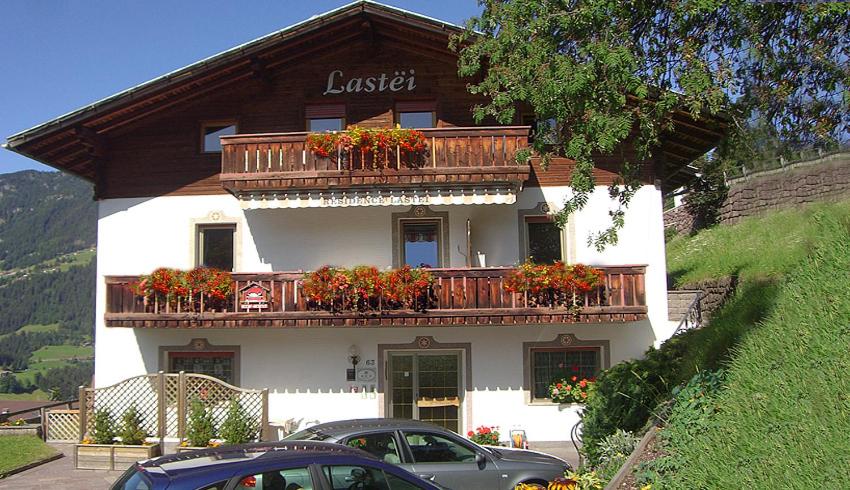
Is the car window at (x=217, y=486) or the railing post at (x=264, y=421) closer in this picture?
the car window at (x=217, y=486)

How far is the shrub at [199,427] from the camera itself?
16.1 m

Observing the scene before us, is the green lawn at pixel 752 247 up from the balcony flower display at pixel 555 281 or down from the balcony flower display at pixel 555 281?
up

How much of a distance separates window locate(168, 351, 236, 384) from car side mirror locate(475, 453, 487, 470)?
9.15m

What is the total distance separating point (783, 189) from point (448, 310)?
10580 millimetres

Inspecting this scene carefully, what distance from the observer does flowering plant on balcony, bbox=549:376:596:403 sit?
18.2 meters

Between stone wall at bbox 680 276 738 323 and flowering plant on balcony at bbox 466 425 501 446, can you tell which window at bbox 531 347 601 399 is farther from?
stone wall at bbox 680 276 738 323

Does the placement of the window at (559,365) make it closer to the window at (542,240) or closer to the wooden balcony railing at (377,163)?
the window at (542,240)

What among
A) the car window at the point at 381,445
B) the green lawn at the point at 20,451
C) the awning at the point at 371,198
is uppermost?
the awning at the point at 371,198

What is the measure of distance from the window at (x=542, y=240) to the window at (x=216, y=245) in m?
7.17

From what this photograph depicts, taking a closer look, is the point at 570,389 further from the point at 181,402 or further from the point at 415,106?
the point at 181,402

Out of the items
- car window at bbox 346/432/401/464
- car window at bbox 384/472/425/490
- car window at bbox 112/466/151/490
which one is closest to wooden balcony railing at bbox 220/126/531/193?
car window at bbox 346/432/401/464

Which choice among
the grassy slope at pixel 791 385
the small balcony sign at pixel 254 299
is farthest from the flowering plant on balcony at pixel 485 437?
the grassy slope at pixel 791 385

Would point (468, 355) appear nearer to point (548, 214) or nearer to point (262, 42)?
point (548, 214)

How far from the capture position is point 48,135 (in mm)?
18656
